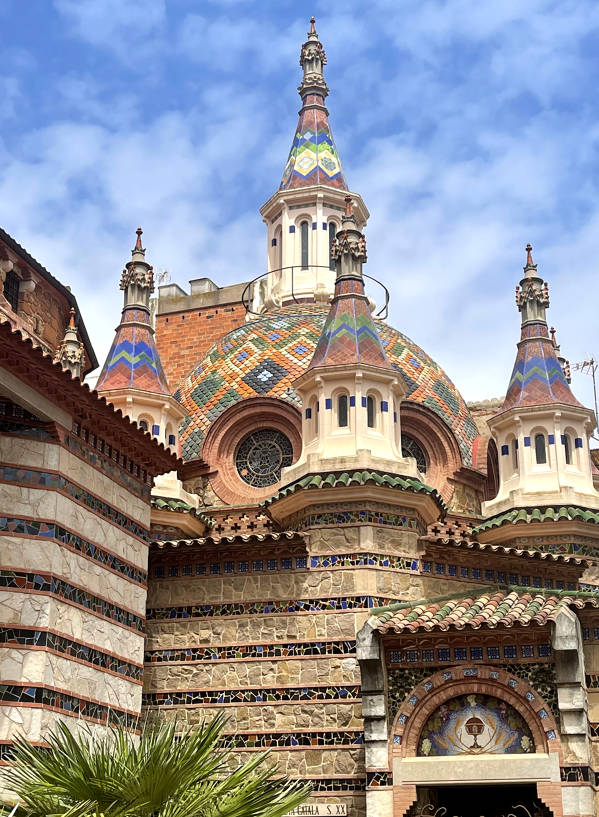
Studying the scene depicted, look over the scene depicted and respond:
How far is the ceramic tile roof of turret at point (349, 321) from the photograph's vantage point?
17891mm

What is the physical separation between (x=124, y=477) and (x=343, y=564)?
3.28 m

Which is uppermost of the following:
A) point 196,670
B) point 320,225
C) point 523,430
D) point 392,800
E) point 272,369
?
point 320,225

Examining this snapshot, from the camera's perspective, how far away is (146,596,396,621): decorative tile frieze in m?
15.6

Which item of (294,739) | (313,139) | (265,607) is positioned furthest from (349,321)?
(313,139)

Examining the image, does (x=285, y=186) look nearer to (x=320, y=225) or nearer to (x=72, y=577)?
(x=320, y=225)

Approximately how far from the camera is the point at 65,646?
41.0 ft

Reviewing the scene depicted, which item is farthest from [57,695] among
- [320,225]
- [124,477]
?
[320,225]

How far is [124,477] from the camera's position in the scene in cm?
1459

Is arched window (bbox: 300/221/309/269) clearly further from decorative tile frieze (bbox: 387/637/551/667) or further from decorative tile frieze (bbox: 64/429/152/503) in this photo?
decorative tile frieze (bbox: 387/637/551/667)

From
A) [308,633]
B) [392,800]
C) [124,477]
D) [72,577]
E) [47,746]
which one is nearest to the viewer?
[47,746]

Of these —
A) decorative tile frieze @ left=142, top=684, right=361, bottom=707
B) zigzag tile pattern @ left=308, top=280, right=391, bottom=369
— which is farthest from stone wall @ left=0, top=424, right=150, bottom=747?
zigzag tile pattern @ left=308, top=280, right=391, bottom=369

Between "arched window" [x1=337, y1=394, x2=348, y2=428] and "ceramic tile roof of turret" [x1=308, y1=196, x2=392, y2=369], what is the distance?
0.51m

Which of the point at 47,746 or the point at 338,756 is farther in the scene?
the point at 338,756

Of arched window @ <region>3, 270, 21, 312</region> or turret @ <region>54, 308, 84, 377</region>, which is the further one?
turret @ <region>54, 308, 84, 377</region>
